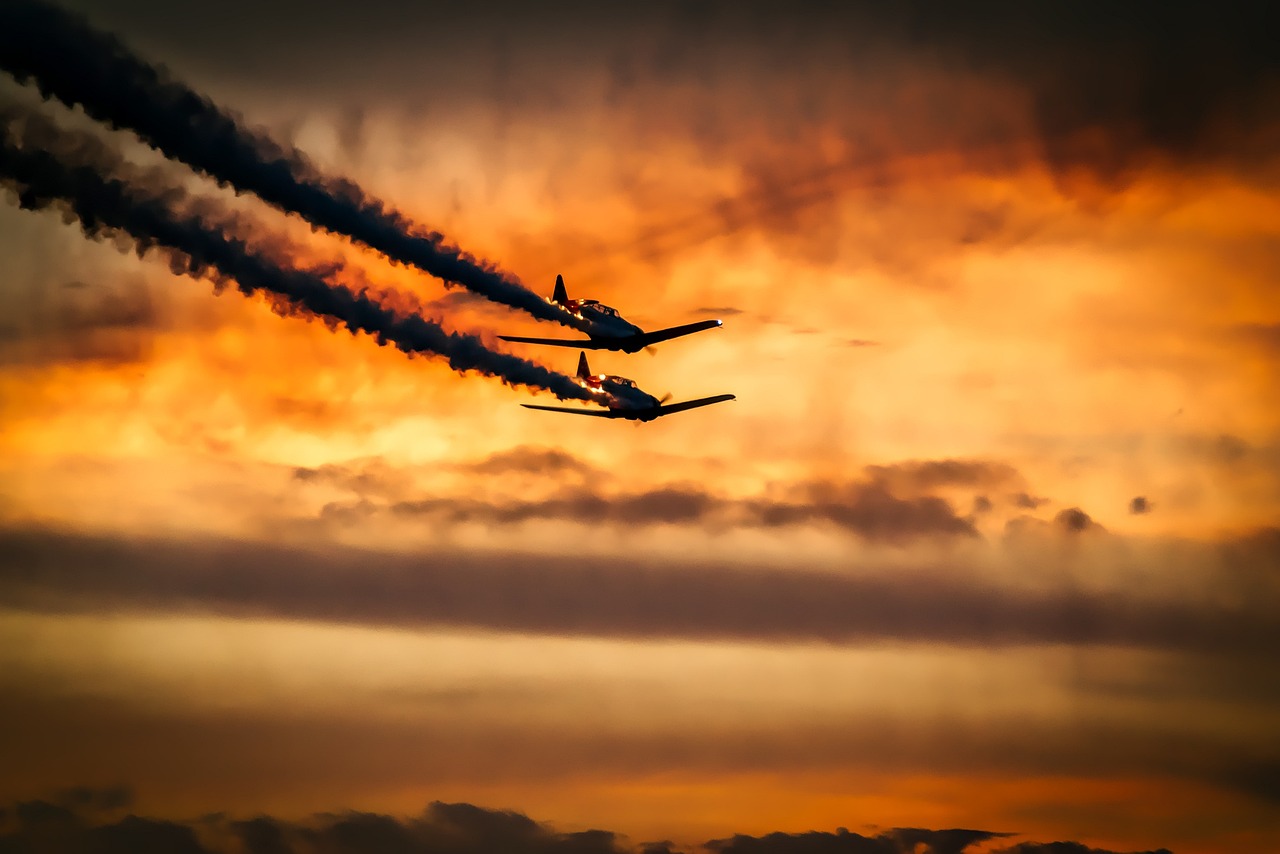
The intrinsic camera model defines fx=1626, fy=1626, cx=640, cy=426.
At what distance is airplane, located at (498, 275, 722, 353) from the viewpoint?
275 ft

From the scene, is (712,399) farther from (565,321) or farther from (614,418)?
(565,321)

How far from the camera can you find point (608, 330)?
277ft

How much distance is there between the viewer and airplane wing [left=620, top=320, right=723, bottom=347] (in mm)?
84875

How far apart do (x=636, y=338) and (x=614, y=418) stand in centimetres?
776

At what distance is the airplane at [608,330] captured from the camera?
8388 cm

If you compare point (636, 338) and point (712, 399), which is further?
point (712, 399)

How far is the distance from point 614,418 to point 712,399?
223 inches

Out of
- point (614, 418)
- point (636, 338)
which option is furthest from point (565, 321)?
point (614, 418)

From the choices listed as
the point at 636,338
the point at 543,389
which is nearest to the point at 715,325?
the point at 636,338

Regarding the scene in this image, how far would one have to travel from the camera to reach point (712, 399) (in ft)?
301

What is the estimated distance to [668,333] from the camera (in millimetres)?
84938

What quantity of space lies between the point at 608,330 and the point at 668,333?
10.5 feet

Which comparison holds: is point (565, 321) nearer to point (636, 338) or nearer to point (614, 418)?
point (636, 338)

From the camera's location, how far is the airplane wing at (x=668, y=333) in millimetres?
84875
